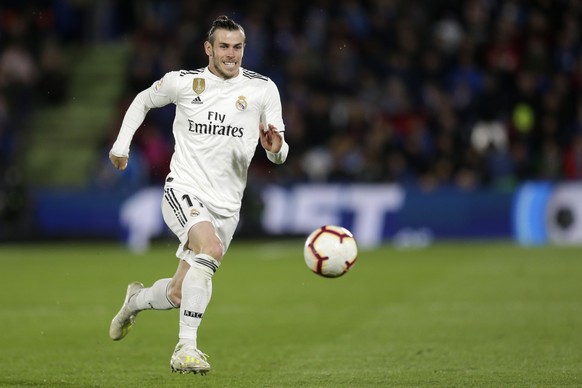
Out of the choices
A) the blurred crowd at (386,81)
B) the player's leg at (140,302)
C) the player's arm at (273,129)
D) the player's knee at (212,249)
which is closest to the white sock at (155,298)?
the player's leg at (140,302)

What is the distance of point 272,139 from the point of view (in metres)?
7.32

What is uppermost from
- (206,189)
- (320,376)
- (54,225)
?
(206,189)

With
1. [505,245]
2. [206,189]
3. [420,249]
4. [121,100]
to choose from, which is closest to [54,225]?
[121,100]

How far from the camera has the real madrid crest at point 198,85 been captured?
755 centimetres

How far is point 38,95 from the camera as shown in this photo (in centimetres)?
2344

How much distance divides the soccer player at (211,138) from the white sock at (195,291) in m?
0.09

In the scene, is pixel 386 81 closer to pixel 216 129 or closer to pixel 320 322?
pixel 320 322

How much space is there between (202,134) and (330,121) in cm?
1324

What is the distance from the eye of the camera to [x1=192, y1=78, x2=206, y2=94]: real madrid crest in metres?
7.55

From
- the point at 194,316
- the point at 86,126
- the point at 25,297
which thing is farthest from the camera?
the point at 86,126

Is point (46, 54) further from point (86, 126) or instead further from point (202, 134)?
point (202, 134)

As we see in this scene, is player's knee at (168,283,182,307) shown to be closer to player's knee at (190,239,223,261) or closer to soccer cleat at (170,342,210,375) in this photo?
player's knee at (190,239,223,261)

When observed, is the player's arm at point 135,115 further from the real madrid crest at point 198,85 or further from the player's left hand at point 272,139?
the player's left hand at point 272,139

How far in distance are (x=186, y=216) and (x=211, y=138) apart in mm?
571
